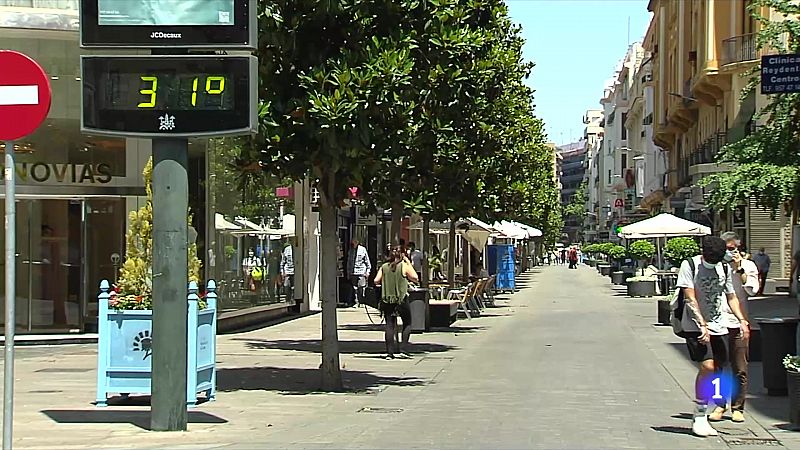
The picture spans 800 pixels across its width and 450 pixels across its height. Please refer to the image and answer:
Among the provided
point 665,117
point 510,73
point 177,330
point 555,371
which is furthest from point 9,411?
point 665,117

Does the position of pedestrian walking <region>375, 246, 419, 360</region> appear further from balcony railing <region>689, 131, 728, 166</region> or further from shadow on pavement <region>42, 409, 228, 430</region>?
balcony railing <region>689, 131, 728, 166</region>

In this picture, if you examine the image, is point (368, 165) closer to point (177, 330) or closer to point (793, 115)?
point (177, 330)

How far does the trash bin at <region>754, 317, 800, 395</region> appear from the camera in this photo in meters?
13.5

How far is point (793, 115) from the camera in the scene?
18.9m

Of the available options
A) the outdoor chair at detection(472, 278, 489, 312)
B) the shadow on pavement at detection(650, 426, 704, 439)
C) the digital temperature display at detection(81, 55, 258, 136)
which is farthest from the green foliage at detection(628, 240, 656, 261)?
the digital temperature display at detection(81, 55, 258, 136)

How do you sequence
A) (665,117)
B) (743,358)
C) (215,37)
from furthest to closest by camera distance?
(665,117)
(743,358)
(215,37)

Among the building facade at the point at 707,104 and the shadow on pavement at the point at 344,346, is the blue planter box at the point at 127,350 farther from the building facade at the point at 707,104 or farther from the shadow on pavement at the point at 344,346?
the building facade at the point at 707,104

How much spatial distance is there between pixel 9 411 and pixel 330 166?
6.20 metres

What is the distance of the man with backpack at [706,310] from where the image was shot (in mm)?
11070

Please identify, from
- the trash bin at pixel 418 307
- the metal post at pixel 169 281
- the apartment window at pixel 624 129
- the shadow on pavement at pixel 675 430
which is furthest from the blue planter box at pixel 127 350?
the apartment window at pixel 624 129

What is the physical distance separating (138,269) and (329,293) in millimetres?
A: 2811

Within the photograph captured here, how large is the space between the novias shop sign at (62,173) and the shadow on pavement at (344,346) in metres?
4.17

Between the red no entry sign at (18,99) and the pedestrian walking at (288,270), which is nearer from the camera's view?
the red no entry sign at (18,99)

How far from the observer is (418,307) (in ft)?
74.3
